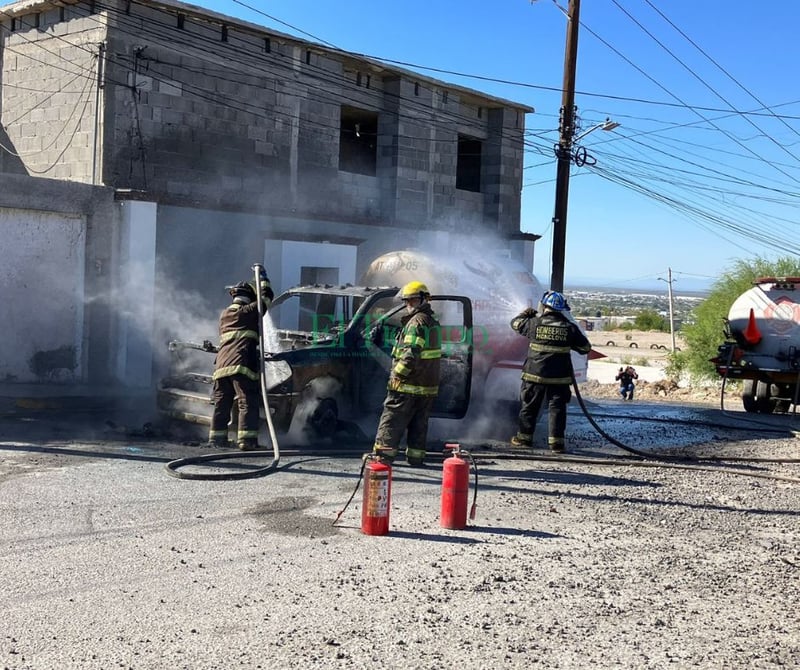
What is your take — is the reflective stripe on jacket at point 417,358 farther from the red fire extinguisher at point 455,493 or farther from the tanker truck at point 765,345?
the tanker truck at point 765,345

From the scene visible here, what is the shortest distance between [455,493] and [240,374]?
3278 millimetres

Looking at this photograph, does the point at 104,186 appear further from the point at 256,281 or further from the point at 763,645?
the point at 763,645

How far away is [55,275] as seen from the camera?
14.1 m

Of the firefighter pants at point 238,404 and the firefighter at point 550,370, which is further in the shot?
the firefighter at point 550,370

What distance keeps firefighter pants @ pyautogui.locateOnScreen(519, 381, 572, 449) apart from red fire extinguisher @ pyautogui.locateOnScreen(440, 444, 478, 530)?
389 centimetres

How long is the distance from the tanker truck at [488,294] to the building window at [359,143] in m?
6.85

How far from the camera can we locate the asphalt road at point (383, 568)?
4.38 metres

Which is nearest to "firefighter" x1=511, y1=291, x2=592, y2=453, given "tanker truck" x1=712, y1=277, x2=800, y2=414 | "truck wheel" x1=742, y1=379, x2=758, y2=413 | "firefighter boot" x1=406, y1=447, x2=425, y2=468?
"firefighter boot" x1=406, y1=447, x2=425, y2=468

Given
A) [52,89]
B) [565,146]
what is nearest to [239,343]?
[52,89]

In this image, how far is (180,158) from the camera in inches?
632

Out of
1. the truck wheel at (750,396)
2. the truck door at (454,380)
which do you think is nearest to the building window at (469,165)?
the truck wheel at (750,396)

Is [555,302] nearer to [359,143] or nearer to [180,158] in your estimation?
[180,158]

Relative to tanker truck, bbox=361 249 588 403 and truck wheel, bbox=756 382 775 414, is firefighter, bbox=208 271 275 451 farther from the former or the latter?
truck wheel, bbox=756 382 775 414

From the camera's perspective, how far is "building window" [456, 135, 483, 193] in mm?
24094
